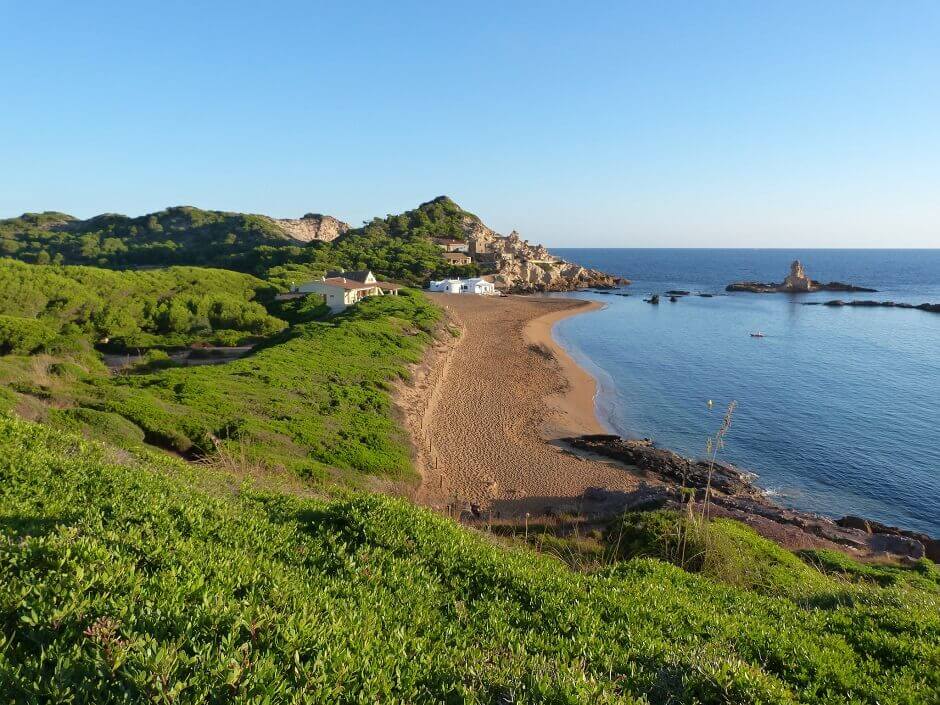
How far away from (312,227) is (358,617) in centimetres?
15865

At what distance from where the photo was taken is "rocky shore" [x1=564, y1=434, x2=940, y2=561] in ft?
51.4

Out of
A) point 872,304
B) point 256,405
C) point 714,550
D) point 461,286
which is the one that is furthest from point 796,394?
point 872,304

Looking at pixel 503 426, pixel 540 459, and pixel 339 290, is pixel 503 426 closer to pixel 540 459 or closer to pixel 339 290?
pixel 540 459

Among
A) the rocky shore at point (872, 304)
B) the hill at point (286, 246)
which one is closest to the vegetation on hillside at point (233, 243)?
the hill at point (286, 246)

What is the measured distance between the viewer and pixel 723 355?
148ft

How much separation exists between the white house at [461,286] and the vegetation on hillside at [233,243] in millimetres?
4989

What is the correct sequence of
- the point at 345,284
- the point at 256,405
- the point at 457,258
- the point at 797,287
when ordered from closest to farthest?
the point at 256,405 < the point at 345,284 < the point at 797,287 < the point at 457,258

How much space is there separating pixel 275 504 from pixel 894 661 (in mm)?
8199

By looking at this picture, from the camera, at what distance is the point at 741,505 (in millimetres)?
18375

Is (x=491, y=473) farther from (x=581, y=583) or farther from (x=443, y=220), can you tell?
(x=443, y=220)

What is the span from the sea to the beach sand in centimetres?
346

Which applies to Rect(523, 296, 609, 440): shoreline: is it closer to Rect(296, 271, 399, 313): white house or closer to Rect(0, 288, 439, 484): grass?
Rect(0, 288, 439, 484): grass

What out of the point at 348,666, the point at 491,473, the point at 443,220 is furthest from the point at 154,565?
the point at 443,220

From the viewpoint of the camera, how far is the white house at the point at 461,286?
245 ft
